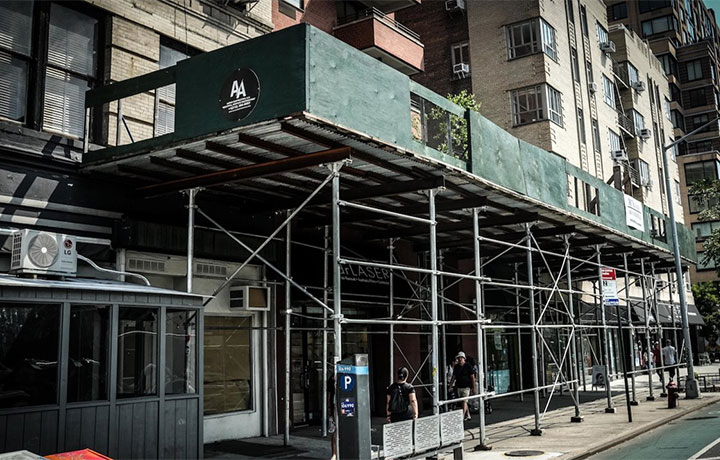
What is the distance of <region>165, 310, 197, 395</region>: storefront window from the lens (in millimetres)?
10258

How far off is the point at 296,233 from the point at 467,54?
69.0 feet

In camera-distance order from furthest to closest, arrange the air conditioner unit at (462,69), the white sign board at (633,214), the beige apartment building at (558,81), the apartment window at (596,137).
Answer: the apartment window at (596,137) → the air conditioner unit at (462,69) → the beige apartment building at (558,81) → the white sign board at (633,214)

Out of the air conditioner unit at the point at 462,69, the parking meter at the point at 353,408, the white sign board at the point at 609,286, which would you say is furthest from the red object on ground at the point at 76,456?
the air conditioner unit at the point at 462,69

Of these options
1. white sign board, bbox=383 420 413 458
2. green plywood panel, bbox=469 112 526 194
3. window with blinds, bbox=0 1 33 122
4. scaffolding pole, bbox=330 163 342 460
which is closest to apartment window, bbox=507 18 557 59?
green plywood panel, bbox=469 112 526 194

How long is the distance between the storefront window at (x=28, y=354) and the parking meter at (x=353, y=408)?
3.89m

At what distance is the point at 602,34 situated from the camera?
3888 centimetres

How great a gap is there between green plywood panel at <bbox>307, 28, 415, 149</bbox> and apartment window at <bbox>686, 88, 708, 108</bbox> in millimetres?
65163

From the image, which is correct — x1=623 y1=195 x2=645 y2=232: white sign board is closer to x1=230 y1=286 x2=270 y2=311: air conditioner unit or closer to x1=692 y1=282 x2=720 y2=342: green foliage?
x1=230 y1=286 x2=270 y2=311: air conditioner unit

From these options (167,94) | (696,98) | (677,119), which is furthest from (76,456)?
(696,98)

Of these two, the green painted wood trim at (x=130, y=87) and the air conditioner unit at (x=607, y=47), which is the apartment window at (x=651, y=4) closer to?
the air conditioner unit at (x=607, y=47)

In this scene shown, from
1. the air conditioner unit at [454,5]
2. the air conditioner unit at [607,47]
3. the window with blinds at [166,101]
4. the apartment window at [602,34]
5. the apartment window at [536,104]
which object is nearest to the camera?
the window with blinds at [166,101]

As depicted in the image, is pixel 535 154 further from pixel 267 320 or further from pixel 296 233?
pixel 267 320

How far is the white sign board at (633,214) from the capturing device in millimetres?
20688

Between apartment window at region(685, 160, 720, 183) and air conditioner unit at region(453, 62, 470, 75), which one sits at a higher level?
apartment window at region(685, 160, 720, 183)
